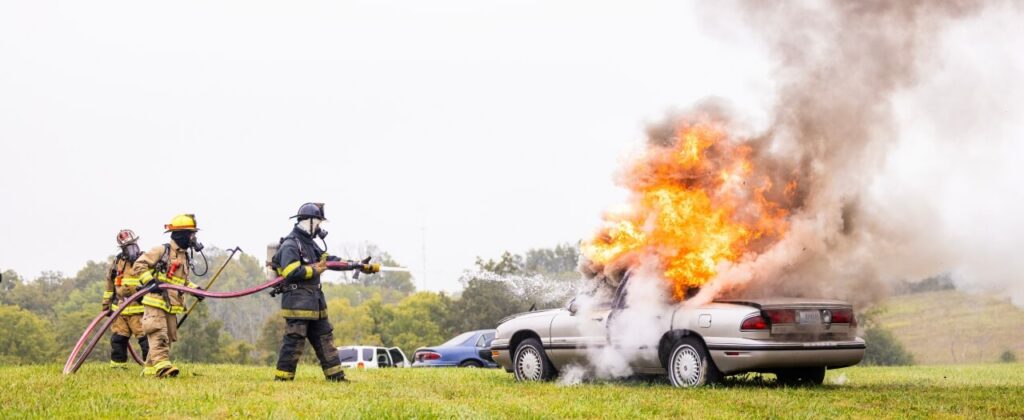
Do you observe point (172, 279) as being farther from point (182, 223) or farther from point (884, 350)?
point (884, 350)

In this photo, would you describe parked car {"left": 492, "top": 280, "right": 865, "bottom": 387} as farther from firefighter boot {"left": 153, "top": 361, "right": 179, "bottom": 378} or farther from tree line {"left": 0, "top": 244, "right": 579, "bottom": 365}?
tree line {"left": 0, "top": 244, "right": 579, "bottom": 365}

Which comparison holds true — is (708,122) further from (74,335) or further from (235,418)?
(74,335)

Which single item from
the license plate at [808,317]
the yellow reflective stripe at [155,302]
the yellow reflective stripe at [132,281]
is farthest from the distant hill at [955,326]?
the yellow reflective stripe at [155,302]

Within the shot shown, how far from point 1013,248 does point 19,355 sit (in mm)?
70732

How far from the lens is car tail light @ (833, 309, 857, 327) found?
11.8 m

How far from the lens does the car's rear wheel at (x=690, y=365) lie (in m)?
11.5

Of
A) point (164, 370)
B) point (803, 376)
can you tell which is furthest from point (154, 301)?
point (803, 376)

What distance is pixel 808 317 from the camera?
1156 cm

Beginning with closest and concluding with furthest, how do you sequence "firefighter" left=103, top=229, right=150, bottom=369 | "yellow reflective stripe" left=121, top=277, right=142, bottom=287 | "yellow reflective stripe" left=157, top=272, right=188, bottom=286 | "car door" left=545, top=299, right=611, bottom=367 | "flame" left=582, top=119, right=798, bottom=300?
1. "flame" left=582, top=119, right=798, bottom=300
2. "car door" left=545, top=299, right=611, bottom=367
3. "yellow reflective stripe" left=157, top=272, right=188, bottom=286
4. "yellow reflective stripe" left=121, top=277, right=142, bottom=287
5. "firefighter" left=103, top=229, right=150, bottom=369

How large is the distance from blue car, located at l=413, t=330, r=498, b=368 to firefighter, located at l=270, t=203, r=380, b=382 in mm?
12087

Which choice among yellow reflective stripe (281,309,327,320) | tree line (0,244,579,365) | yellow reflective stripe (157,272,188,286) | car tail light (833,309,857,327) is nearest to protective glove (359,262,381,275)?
yellow reflective stripe (281,309,327,320)

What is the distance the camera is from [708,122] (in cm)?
1309

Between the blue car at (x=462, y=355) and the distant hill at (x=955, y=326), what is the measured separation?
46595 mm

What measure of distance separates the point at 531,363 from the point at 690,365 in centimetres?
252
